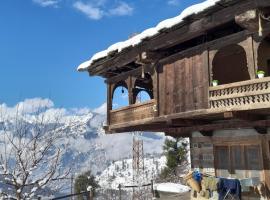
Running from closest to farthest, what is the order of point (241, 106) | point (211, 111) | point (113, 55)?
point (241, 106) → point (211, 111) → point (113, 55)

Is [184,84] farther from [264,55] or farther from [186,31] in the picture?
[264,55]

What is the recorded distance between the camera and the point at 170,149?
138ft

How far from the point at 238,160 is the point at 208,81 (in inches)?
146

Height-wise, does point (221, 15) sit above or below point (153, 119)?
above

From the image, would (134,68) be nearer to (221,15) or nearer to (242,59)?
(242,59)

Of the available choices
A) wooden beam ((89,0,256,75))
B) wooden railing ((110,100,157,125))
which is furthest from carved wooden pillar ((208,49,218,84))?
wooden railing ((110,100,157,125))

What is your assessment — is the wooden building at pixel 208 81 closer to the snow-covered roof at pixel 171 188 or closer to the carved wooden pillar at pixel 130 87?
the carved wooden pillar at pixel 130 87

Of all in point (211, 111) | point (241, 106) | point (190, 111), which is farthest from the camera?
point (190, 111)

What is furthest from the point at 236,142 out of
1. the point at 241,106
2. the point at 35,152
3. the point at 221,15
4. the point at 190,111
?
the point at 35,152

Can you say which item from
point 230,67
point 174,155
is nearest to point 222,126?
point 230,67

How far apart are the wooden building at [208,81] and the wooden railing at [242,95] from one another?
26mm

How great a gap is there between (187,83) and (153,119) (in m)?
2.02

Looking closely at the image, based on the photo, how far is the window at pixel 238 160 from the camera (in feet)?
43.5

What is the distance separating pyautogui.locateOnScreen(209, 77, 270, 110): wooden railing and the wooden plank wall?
17.1 inches
